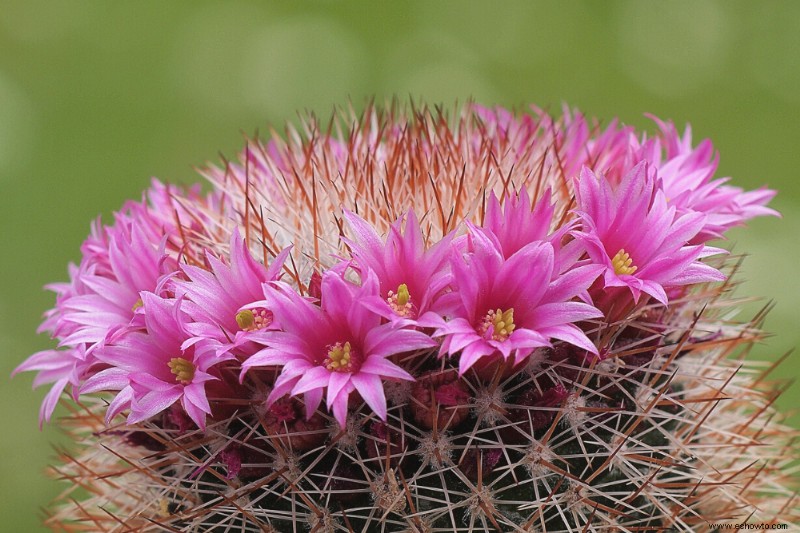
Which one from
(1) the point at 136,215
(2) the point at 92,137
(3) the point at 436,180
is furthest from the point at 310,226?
(2) the point at 92,137

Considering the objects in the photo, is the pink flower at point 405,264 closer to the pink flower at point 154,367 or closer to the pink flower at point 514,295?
the pink flower at point 514,295

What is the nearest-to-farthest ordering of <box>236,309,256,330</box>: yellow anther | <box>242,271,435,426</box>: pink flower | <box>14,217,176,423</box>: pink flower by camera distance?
1. <box>242,271,435,426</box>: pink flower
2. <box>236,309,256,330</box>: yellow anther
3. <box>14,217,176,423</box>: pink flower

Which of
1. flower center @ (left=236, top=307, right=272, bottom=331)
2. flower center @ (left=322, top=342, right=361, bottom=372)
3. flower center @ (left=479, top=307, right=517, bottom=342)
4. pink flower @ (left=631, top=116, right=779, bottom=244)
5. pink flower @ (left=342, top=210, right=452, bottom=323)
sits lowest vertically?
flower center @ (left=322, top=342, right=361, bottom=372)

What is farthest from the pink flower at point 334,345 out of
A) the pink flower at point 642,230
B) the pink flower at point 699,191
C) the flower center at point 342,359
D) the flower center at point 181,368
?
the pink flower at point 699,191

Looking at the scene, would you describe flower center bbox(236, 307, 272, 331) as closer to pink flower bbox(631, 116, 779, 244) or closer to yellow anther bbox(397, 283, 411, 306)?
yellow anther bbox(397, 283, 411, 306)

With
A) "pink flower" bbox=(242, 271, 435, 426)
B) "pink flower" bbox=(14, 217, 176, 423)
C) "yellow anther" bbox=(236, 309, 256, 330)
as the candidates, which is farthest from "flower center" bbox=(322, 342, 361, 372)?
"pink flower" bbox=(14, 217, 176, 423)

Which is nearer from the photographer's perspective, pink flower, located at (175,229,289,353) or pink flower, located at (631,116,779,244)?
pink flower, located at (175,229,289,353)

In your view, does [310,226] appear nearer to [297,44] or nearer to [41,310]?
[41,310]

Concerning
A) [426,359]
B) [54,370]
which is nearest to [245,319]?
[426,359]
